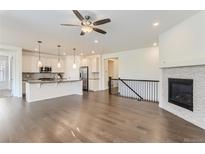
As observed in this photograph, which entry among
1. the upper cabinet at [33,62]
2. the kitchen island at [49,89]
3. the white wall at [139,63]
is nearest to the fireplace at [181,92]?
the white wall at [139,63]

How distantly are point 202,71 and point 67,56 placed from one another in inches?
329

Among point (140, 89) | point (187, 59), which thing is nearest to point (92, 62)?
point (140, 89)

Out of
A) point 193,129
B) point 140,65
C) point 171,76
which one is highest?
point 140,65

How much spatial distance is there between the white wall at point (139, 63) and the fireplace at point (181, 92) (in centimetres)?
289

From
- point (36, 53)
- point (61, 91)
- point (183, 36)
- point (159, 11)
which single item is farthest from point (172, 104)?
point (36, 53)

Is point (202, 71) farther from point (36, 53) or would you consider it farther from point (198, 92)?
point (36, 53)

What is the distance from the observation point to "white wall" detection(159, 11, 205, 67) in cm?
328

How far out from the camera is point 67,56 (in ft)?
32.4

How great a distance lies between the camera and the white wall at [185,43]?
3.28 meters

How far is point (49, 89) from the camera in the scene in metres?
6.86

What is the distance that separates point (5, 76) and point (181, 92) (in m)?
8.72

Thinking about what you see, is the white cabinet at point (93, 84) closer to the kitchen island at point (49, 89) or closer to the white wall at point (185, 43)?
the kitchen island at point (49, 89)

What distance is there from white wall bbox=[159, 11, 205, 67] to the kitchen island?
5076mm
